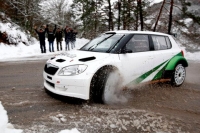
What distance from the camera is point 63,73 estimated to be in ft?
13.9

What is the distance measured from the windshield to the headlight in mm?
962

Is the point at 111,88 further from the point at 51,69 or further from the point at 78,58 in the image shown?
the point at 51,69

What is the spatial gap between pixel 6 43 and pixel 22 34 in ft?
7.69

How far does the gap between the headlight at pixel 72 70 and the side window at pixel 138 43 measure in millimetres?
1439

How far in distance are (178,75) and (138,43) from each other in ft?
6.57

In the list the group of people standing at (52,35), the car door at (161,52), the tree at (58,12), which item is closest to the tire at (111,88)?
the car door at (161,52)

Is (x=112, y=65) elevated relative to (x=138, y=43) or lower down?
lower down

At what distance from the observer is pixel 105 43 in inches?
206

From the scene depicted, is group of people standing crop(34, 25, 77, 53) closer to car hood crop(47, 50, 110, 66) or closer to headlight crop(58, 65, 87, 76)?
car hood crop(47, 50, 110, 66)

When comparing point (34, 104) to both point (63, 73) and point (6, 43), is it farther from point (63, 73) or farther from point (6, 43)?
point (6, 43)

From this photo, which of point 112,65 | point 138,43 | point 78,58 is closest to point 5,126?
point 78,58

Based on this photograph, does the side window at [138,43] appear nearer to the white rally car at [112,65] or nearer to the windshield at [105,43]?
the white rally car at [112,65]

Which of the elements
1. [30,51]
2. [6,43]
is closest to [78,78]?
[30,51]

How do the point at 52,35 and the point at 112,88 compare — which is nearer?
the point at 112,88
